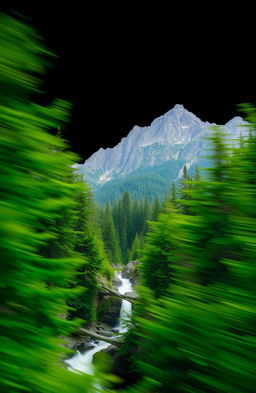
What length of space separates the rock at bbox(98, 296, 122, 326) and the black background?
21641 millimetres

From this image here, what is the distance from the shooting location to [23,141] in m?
2.66

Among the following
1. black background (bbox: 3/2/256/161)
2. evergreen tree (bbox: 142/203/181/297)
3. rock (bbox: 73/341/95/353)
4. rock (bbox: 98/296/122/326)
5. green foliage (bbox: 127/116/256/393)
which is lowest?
rock (bbox: 73/341/95/353)

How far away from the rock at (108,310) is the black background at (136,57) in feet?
71.0

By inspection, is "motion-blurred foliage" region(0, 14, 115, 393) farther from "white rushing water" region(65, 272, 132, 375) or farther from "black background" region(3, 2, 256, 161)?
"black background" region(3, 2, 256, 161)

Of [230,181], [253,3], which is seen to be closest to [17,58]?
[230,181]

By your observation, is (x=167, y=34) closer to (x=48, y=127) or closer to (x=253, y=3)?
(x=253, y=3)

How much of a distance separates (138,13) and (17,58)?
37938 mm

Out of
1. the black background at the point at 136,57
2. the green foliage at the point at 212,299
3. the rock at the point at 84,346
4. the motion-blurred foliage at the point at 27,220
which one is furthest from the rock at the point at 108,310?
the motion-blurred foliage at the point at 27,220

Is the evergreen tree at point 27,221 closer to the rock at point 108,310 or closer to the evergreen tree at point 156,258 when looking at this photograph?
the evergreen tree at point 156,258

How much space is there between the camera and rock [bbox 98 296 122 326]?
32156 millimetres

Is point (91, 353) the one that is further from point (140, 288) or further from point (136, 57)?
point (136, 57)

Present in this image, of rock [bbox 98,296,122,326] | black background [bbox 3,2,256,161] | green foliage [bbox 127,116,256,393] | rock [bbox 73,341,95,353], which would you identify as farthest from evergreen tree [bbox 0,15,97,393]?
rock [bbox 98,296,122,326]

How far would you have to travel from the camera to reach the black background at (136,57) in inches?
1201

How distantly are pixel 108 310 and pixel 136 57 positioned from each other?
42.4 m
